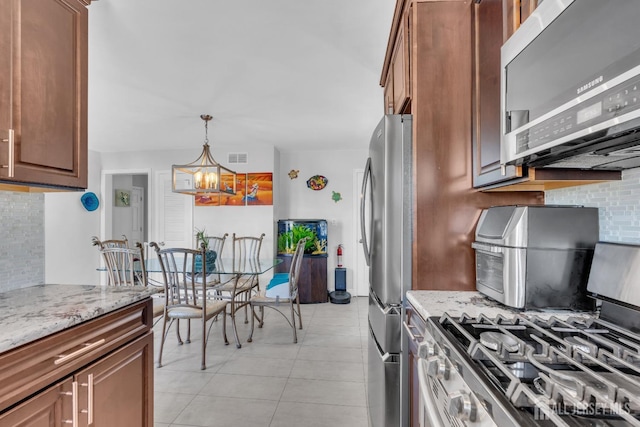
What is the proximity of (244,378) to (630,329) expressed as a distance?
7.76ft

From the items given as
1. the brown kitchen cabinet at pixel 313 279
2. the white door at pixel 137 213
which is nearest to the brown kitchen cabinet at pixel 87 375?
the brown kitchen cabinet at pixel 313 279

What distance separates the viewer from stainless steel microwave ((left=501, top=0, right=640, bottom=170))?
682mm

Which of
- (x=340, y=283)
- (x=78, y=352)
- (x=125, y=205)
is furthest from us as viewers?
(x=125, y=205)

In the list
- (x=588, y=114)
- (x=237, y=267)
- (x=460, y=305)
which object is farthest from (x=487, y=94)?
(x=237, y=267)

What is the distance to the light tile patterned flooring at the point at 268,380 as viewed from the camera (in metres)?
1.99

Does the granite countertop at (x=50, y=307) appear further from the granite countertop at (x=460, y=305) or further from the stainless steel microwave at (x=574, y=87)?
the stainless steel microwave at (x=574, y=87)

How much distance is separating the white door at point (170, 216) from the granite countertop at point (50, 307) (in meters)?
3.52

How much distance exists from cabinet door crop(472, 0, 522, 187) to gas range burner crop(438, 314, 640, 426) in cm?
55

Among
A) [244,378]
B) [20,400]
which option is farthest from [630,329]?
[244,378]

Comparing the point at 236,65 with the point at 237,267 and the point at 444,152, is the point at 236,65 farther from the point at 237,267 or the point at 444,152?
the point at 237,267

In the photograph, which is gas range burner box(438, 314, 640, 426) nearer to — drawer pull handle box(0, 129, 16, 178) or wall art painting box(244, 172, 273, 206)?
drawer pull handle box(0, 129, 16, 178)

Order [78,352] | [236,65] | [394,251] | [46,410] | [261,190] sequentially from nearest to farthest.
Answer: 1. [46,410]
2. [78,352]
3. [394,251]
4. [236,65]
5. [261,190]

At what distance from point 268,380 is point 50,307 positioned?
168 cm

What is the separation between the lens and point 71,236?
4594mm
